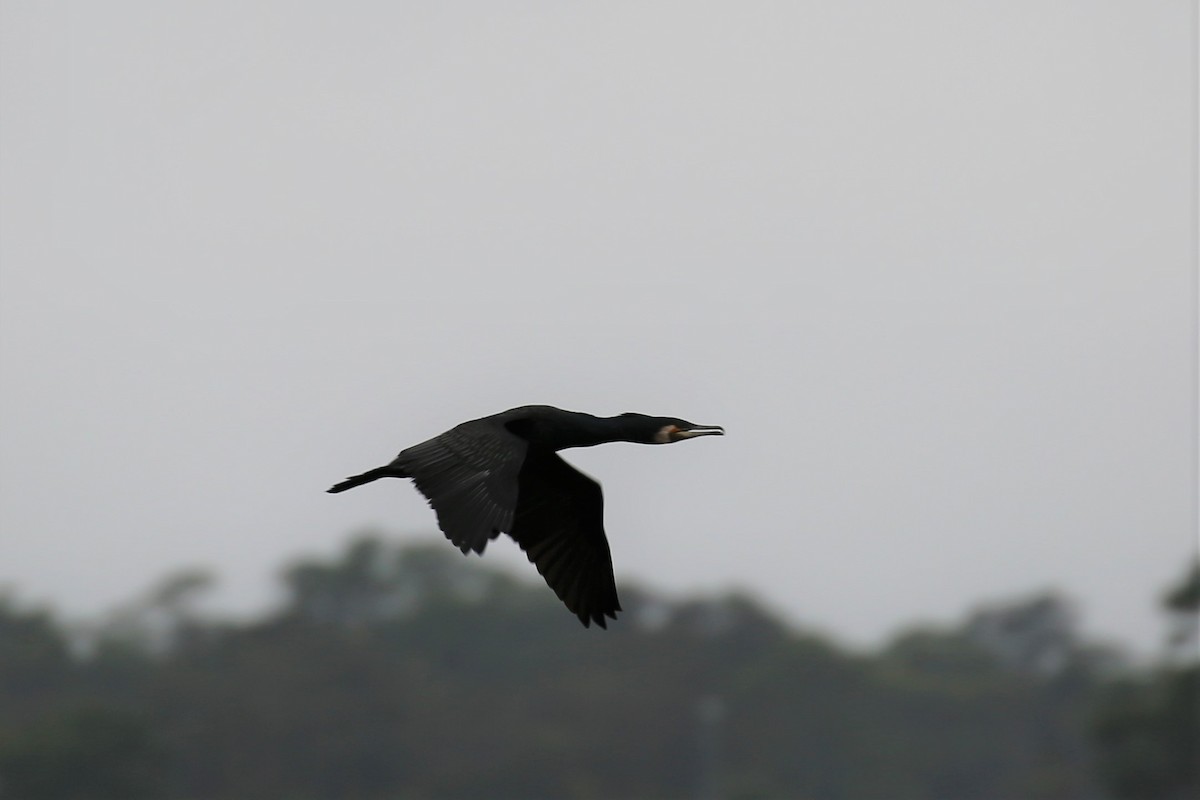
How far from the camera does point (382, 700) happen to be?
73688 millimetres

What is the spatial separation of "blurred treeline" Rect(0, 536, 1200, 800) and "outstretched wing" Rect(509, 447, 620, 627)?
54255 millimetres

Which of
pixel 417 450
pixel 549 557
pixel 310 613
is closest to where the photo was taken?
pixel 417 450

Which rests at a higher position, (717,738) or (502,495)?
(717,738)

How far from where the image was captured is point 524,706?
7675cm

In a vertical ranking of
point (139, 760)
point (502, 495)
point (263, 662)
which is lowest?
point (502, 495)

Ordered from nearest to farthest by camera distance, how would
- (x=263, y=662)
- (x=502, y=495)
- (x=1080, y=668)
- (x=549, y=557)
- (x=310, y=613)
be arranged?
(x=502, y=495)
(x=549, y=557)
(x=263, y=662)
(x=310, y=613)
(x=1080, y=668)

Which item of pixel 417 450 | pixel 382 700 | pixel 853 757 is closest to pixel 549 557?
pixel 417 450

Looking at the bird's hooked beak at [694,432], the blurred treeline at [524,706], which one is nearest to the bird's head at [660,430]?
the bird's hooked beak at [694,432]

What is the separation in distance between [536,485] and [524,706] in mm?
62833

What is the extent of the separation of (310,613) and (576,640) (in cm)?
1133

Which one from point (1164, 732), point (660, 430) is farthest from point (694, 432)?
point (1164, 732)

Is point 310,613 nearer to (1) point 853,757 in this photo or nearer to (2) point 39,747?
(2) point 39,747

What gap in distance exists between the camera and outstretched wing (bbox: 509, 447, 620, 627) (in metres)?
15.0

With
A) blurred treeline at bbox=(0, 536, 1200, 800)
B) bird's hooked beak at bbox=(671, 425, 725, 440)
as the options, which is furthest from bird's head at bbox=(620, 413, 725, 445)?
blurred treeline at bbox=(0, 536, 1200, 800)
